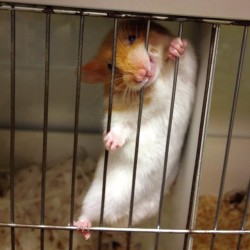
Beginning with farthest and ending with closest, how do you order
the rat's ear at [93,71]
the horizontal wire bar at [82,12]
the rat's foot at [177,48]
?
the rat's ear at [93,71] → the rat's foot at [177,48] → the horizontal wire bar at [82,12]

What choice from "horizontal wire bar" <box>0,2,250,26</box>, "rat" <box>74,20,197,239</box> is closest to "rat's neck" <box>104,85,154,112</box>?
"rat" <box>74,20,197,239</box>

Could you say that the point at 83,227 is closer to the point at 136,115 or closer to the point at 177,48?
the point at 136,115

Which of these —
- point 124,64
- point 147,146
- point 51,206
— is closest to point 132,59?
point 124,64

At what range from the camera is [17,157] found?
55.7 inches

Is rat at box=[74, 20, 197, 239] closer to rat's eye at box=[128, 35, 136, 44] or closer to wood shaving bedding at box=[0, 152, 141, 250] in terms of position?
rat's eye at box=[128, 35, 136, 44]

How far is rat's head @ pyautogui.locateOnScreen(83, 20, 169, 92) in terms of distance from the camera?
91 centimetres

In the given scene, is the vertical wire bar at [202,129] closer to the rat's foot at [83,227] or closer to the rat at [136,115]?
the rat at [136,115]

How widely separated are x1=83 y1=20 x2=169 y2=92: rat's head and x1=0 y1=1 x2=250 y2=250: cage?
6cm

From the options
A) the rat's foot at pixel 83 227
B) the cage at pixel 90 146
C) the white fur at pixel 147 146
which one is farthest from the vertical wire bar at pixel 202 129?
the rat's foot at pixel 83 227

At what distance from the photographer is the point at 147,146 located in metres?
1.02

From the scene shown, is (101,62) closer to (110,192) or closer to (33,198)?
(110,192)

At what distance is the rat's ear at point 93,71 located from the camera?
39.6 inches

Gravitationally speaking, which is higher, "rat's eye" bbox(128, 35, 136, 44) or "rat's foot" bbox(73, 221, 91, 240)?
"rat's eye" bbox(128, 35, 136, 44)

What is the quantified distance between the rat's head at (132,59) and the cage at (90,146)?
0.06 meters
